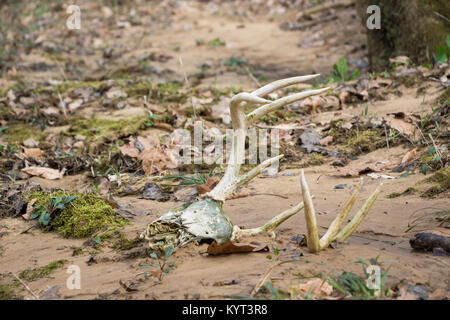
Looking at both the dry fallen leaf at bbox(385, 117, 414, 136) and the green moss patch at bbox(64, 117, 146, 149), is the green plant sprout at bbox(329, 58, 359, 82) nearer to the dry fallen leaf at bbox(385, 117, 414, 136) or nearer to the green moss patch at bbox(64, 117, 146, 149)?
the dry fallen leaf at bbox(385, 117, 414, 136)

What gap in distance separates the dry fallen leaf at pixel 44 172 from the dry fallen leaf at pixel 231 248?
2.17 metres

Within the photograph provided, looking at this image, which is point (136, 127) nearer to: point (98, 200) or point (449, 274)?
point (98, 200)

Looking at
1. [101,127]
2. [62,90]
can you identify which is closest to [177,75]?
[62,90]

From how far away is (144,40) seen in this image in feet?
29.8

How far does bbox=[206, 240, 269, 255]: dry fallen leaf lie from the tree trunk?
3977 millimetres

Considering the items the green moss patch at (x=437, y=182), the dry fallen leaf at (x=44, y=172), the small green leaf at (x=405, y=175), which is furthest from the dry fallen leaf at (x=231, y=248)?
the dry fallen leaf at (x=44, y=172)

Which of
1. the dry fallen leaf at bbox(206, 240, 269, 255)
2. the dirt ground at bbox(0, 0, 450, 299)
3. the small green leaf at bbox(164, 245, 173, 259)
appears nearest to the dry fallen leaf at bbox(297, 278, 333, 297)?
the dirt ground at bbox(0, 0, 450, 299)

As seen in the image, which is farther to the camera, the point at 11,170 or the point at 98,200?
the point at 11,170

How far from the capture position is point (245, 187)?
12.0 ft

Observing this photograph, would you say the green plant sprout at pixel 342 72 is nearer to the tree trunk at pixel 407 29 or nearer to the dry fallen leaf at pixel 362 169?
the tree trunk at pixel 407 29

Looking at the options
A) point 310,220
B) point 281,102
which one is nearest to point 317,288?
point 310,220

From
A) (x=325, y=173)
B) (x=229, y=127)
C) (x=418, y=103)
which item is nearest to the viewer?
(x=325, y=173)

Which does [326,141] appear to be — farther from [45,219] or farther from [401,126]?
[45,219]
